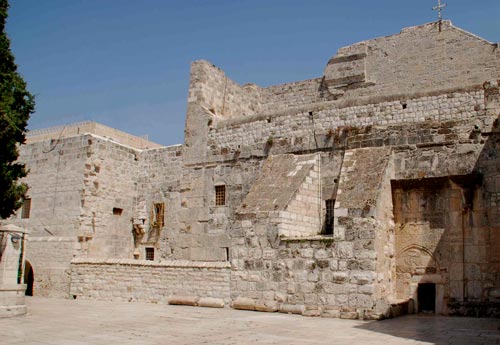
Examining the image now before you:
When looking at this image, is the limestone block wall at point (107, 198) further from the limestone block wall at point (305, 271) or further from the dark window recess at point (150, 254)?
the limestone block wall at point (305, 271)

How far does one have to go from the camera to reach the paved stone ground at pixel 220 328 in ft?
28.0

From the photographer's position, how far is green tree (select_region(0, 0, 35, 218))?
13.1 metres

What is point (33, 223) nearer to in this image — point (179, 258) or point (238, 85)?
point (179, 258)

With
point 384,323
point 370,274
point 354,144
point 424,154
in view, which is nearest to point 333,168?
point 354,144

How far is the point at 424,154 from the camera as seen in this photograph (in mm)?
13516

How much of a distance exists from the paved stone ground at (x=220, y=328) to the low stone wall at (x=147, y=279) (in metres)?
0.96

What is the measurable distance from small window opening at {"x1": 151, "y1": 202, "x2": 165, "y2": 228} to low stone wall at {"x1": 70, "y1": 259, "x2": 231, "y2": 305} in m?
3.17

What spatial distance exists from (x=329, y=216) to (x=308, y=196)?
2.84 feet

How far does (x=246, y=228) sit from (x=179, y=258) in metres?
4.81

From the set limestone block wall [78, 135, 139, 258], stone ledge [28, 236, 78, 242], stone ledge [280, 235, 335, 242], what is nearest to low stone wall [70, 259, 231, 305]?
→ stone ledge [28, 236, 78, 242]

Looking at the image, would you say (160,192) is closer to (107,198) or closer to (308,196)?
(107,198)

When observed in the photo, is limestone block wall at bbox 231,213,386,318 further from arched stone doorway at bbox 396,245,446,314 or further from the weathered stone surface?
arched stone doorway at bbox 396,245,446,314

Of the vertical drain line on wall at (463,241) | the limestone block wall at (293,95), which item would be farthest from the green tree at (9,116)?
the vertical drain line on wall at (463,241)

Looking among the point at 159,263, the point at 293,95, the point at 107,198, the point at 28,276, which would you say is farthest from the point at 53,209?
the point at 293,95
